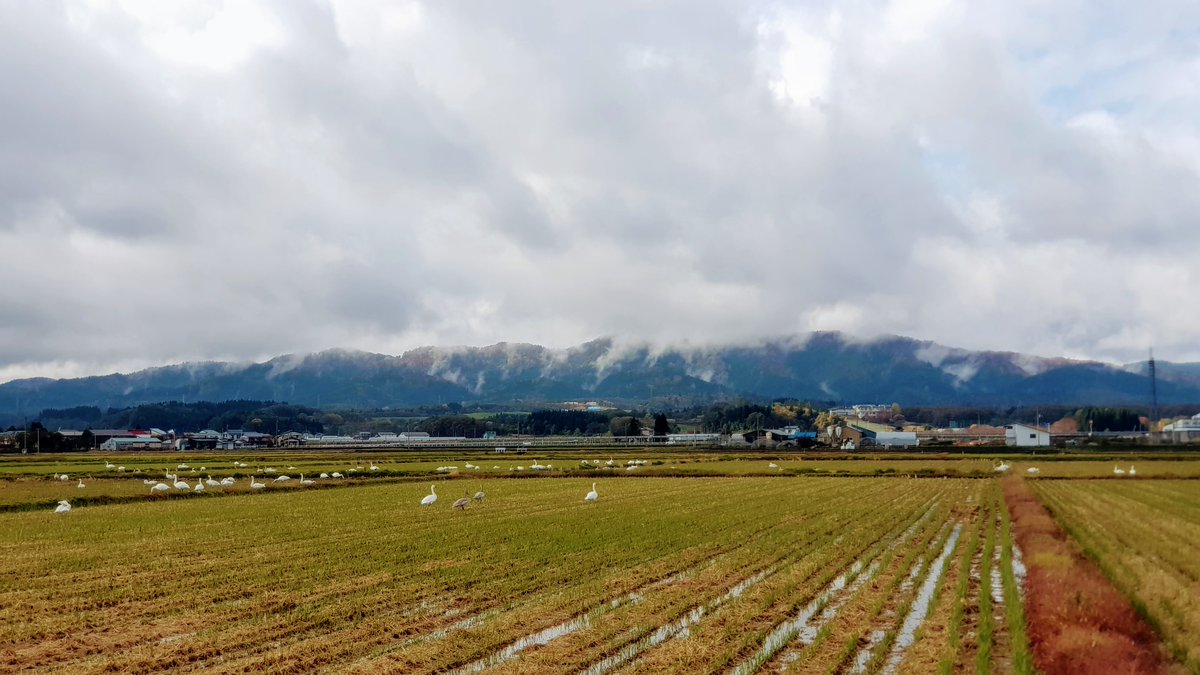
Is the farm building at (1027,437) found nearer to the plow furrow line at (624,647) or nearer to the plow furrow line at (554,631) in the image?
the plow furrow line at (554,631)

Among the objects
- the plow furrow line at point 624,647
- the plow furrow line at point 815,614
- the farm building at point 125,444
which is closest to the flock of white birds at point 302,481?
the plow furrow line at point 815,614

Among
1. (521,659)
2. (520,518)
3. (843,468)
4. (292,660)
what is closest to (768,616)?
(521,659)

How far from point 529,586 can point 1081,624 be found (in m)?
11.3

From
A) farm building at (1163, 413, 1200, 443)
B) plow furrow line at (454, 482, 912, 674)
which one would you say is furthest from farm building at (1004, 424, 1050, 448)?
plow furrow line at (454, 482, 912, 674)

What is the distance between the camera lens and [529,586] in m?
20.0

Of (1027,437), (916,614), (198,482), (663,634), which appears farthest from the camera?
(1027,437)

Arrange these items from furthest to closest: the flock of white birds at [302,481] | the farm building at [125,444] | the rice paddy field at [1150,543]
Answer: the farm building at [125,444] → the flock of white birds at [302,481] → the rice paddy field at [1150,543]

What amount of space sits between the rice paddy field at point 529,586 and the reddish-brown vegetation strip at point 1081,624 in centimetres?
46

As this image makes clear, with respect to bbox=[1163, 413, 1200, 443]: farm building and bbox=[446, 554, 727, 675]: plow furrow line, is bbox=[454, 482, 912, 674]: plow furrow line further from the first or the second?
bbox=[1163, 413, 1200, 443]: farm building

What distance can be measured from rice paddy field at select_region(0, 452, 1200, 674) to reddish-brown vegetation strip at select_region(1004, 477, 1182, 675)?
0.46 metres

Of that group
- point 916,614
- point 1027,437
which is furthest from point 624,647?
point 1027,437

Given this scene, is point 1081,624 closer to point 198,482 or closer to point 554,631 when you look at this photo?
point 554,631

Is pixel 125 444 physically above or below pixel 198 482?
below

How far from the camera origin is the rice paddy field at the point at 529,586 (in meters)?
14.0
